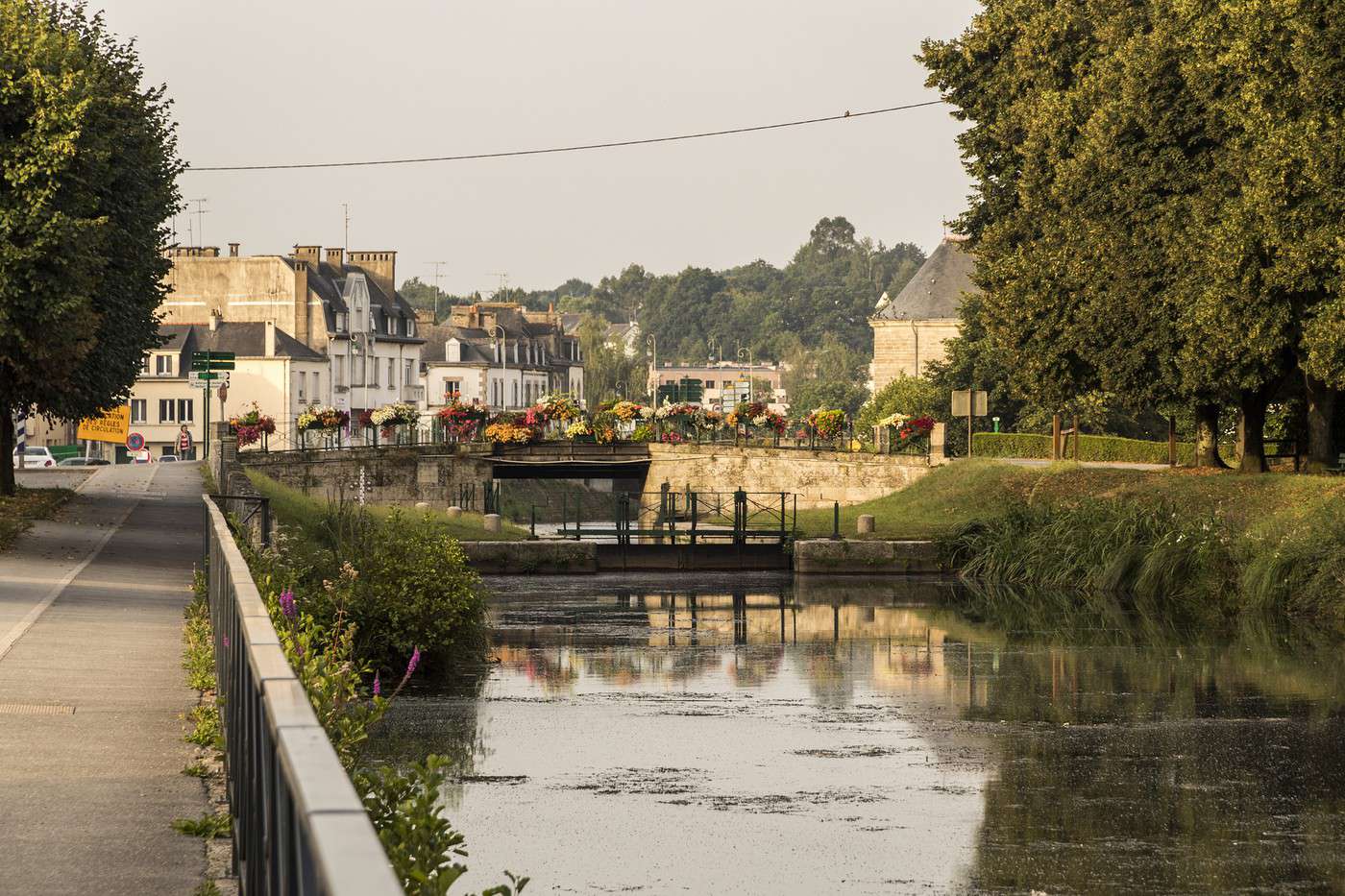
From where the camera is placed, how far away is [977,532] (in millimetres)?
40156

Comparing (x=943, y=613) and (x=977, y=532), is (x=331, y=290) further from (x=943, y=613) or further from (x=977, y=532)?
(x=943, y=613)

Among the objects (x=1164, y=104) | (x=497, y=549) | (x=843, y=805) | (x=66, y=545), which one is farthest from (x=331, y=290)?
(x=843, y=805)

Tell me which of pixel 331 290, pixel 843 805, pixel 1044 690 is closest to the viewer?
pixel 843 805

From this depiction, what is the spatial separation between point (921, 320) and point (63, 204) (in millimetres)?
75088

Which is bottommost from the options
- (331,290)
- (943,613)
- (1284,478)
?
(943,613)

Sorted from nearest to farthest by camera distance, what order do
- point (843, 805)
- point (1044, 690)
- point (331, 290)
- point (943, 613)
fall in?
point (843, 805)
point (1044, 690)
point (943, 613)
point (331, 290)

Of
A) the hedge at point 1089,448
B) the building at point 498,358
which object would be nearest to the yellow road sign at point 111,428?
the hedge at point 1089,448

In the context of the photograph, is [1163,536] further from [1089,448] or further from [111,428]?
[111,428]

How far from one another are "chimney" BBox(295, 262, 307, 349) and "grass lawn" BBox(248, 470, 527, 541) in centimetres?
3870

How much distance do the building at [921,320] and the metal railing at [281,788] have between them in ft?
300

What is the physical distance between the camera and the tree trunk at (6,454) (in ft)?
113

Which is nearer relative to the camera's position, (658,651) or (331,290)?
(658,651)

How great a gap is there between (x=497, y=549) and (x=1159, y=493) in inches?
589

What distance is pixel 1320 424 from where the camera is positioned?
125 feet
